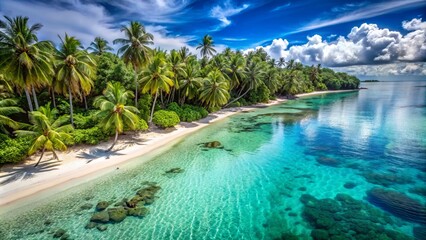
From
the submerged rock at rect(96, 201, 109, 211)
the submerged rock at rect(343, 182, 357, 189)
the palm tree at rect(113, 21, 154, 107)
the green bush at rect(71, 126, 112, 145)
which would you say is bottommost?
the submerged rock at rect(343, 182, 357, 189)

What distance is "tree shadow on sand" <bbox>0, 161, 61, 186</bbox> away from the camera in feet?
52.5

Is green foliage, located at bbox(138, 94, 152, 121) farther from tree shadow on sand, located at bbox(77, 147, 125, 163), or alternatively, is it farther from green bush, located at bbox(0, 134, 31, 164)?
green bush, located at bbox(0, 134, 31, 164)

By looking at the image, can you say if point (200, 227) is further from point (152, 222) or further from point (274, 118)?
point (274, 118)

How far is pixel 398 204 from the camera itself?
13898mm

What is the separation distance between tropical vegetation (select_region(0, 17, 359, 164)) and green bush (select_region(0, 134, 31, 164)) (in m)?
0.06

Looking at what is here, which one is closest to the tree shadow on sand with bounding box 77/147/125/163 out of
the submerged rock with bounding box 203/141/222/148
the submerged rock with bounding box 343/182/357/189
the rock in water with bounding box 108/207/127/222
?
the rock in water with bounding box 108/207/127/222

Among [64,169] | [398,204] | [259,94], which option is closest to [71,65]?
[64,169]

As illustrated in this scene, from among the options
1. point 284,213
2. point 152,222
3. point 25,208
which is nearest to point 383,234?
point 284,213

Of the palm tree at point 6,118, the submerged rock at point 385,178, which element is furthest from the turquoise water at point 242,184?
the palm tree at point 6,118

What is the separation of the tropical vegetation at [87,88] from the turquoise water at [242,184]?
17.7 ft

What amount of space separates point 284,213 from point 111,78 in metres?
26.4

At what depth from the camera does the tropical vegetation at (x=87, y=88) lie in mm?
17812

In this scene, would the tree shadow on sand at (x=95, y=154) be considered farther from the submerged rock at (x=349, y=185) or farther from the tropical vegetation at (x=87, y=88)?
the submerged rock at (x=349, y=185)

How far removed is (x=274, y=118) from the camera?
4200 centimetres
